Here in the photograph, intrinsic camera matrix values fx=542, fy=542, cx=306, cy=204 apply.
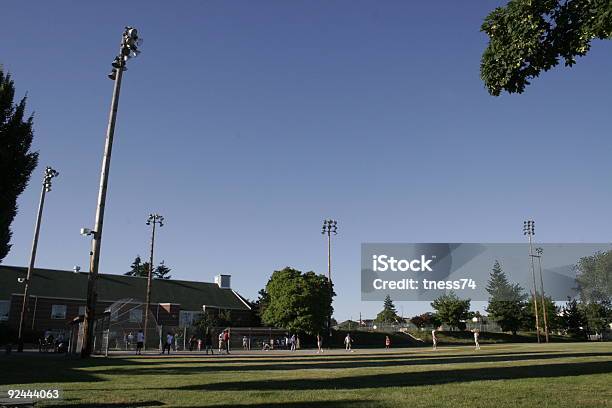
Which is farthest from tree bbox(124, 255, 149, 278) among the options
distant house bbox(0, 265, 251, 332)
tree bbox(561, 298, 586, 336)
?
tree bbox(561, 298, 586, 336)

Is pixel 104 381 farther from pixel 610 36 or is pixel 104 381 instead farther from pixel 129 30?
pixel 129 30

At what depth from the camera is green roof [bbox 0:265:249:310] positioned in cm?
6012

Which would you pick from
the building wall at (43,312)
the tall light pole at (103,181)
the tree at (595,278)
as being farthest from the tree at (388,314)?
the tall light pole at (103,181)

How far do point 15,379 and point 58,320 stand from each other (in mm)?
50390

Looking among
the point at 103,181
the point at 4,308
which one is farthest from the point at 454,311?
the point at 103,181

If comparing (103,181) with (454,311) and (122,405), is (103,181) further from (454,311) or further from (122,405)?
(454,311)

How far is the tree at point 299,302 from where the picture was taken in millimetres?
58812

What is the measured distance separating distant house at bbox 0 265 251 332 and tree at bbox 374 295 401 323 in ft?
229

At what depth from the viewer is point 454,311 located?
7831 centimetres

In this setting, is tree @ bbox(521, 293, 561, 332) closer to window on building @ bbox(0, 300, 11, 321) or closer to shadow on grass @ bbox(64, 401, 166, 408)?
window on building @ bbox(0, 300, 11, 321)

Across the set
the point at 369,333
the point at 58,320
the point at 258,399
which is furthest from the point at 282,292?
the point at 258,399

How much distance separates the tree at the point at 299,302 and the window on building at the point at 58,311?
22.4 m

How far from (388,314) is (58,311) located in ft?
317

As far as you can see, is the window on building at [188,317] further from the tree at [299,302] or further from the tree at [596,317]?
the tree at [596,317]
